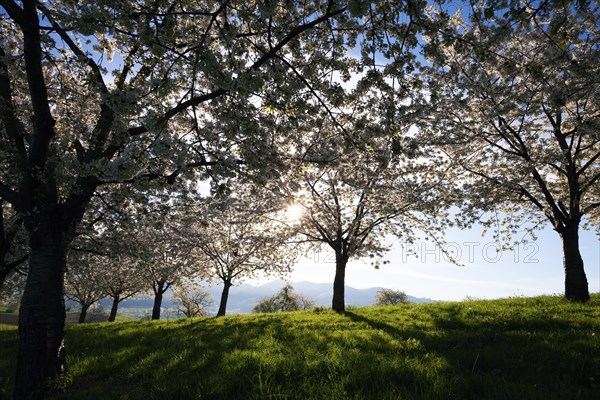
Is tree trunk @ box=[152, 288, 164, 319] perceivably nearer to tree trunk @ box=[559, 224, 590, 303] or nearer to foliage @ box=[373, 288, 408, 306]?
tree trunk @ box=[559, 224, 590, 303]

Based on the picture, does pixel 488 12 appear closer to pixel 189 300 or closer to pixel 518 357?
pixel 518 357

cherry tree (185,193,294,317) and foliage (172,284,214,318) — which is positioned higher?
cherry tree (185,193,294,317)

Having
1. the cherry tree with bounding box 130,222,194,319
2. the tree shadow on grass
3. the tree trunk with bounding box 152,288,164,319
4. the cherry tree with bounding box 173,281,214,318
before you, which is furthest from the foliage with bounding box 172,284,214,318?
the tree shadow on grass

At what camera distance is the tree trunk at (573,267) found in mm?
13906

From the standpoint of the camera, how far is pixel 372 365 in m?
5.70

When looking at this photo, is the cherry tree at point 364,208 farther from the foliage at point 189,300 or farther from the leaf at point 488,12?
the foliage at point 189,300

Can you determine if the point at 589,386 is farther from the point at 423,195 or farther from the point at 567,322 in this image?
the point at 423,195

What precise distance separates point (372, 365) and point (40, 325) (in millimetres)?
6454

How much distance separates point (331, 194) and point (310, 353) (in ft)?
46.8

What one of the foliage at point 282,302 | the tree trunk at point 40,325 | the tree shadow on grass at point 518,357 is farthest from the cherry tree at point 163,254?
the foliage at point 282,302

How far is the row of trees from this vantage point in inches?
214

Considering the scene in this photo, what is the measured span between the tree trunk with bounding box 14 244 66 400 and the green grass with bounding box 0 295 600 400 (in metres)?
0.81

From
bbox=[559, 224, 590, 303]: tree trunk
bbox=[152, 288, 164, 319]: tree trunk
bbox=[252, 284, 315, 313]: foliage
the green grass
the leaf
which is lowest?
bbox=[252, 284, 315, 313]: foliage

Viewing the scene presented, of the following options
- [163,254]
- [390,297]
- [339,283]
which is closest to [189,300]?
[163,254]
